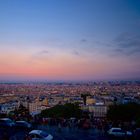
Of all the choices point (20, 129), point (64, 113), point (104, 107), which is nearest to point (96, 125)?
point (20, 129)

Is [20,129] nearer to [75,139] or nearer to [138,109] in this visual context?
[75,139]

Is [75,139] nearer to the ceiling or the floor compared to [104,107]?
nearer to the ceiling

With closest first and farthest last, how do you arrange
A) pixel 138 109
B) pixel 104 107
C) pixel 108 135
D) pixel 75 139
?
1. pixel 75 139
2. pixel 108 135
3. pixel 138 109
4. pixel 104 107

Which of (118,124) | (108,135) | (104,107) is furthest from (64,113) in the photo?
(104,107)

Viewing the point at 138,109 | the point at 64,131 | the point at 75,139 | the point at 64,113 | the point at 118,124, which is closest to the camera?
the point at 75,139

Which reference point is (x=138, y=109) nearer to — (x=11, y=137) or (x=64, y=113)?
(x=64, y=113)

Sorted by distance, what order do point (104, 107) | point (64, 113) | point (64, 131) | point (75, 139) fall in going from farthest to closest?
point (104, 107) → point (64, 113) → point (64, 131) → point (75, 139)

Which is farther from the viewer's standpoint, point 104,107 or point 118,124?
point 104,107

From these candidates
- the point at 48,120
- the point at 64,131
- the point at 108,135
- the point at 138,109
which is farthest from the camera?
the point at 138,109

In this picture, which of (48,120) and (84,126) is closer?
(84,126)
